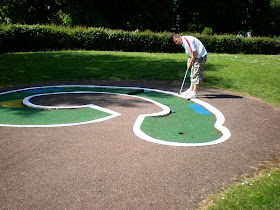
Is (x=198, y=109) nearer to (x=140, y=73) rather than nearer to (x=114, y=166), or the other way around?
Answer: (x=114, y=166)

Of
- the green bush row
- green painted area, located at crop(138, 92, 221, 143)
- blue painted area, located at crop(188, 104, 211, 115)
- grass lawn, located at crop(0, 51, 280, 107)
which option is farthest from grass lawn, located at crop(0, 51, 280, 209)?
the green bush row

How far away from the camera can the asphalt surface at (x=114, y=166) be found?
3033 mm

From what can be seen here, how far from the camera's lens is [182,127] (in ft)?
18.0

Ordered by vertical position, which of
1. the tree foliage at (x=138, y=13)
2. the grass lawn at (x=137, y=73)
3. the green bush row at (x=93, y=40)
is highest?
the tree foliage at (x=138, y=13)

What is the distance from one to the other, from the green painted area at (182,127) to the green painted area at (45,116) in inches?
55.4

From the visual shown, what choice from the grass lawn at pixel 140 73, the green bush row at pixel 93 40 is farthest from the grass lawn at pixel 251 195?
the green bush row at pixel 93 40

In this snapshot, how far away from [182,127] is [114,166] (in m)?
2.18

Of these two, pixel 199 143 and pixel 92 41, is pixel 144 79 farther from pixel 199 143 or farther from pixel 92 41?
pixel 92 41

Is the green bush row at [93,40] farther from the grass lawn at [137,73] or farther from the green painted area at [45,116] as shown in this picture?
the green painted area at [45,116]

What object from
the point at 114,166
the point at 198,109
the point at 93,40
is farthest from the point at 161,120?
the point at 93,40

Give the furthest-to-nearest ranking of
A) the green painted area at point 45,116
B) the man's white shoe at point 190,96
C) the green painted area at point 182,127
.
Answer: the man's white shoe at point 190,96 → the green painted area at point 45,116 → the green painted area at point 182,127

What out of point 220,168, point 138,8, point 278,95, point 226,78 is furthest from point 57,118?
point 138,8

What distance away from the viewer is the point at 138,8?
3931 centimetres

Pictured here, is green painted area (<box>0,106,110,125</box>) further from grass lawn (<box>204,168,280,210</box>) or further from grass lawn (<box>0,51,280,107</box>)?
grass lawn (<box>0,51,280,107</box>)
